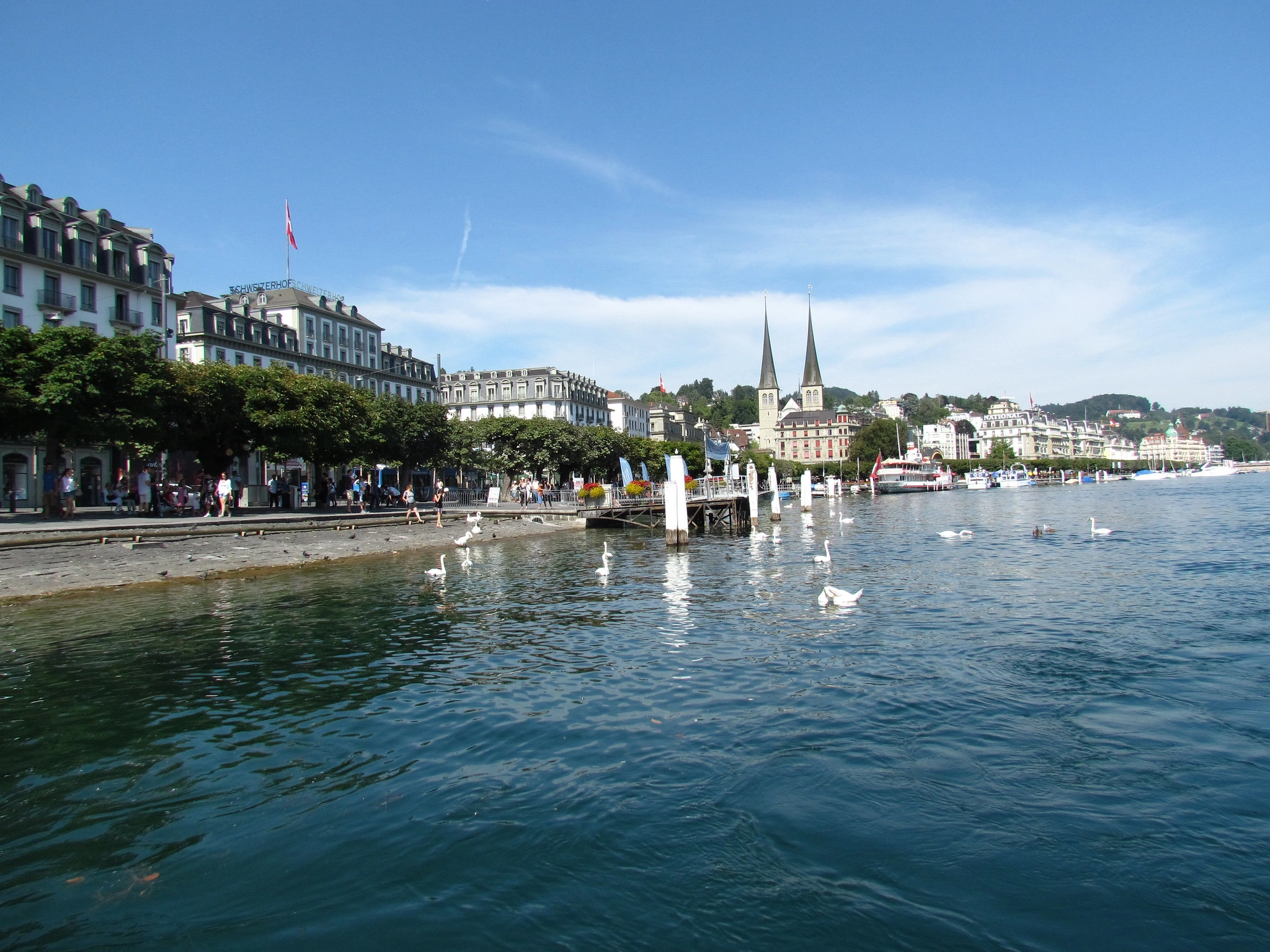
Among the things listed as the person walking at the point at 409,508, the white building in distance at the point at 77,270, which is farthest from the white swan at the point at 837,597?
the white building in distance at the point at 77,270

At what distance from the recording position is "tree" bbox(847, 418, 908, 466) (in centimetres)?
17588

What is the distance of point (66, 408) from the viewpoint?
35031mm

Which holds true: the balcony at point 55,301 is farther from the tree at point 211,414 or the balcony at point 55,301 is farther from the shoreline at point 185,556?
the shoreline at point 185,556

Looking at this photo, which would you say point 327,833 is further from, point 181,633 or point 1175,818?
point 181,633

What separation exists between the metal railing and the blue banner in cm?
4463

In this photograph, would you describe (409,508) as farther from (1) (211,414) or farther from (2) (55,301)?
(2) (55,301)

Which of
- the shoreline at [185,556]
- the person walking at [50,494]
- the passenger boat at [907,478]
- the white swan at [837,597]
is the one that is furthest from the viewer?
the passenger boat at [907,478]

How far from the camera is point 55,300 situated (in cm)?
5369

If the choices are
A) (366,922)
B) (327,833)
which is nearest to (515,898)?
(366,922)

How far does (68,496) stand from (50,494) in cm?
189

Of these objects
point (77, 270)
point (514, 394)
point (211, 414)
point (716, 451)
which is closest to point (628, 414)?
point (514, 394)

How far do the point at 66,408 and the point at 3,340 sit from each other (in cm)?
422

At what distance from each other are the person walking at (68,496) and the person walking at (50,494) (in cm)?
38

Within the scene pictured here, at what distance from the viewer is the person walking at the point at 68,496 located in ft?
118
